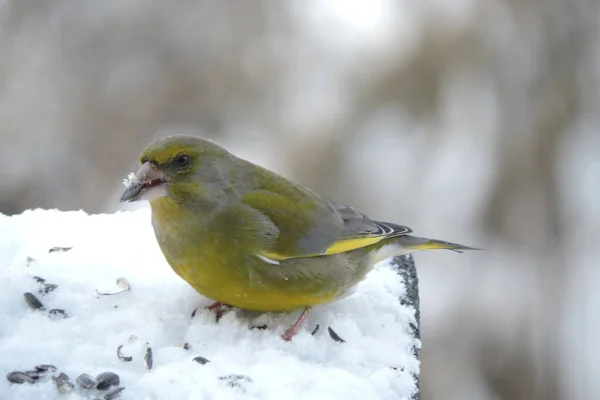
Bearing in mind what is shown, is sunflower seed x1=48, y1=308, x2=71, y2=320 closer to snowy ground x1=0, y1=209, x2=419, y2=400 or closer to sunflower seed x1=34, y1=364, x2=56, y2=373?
snowy ground x1=0, y1=209, x2=419, y2=400

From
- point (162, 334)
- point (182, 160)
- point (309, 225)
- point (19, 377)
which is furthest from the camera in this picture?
point (309, 225)

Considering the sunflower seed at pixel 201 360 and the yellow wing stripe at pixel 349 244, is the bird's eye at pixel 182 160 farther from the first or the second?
the sunflower seed at pixel 201 360

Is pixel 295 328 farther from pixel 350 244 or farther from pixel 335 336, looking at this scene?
pixel 350 244

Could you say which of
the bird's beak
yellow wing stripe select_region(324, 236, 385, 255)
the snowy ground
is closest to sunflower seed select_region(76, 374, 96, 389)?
the snowy ground

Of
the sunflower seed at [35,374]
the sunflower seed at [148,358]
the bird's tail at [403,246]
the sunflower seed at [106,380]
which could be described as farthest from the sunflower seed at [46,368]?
the bird's tail at [403,246]

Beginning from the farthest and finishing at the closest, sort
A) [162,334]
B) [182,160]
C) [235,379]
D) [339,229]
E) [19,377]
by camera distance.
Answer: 1. [339,229]
2. [182,160]
3. [162,334]
4. [235,379]
5. [19,377]

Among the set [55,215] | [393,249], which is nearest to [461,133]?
[393,249]

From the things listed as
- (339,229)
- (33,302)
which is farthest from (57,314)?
(339,229)
